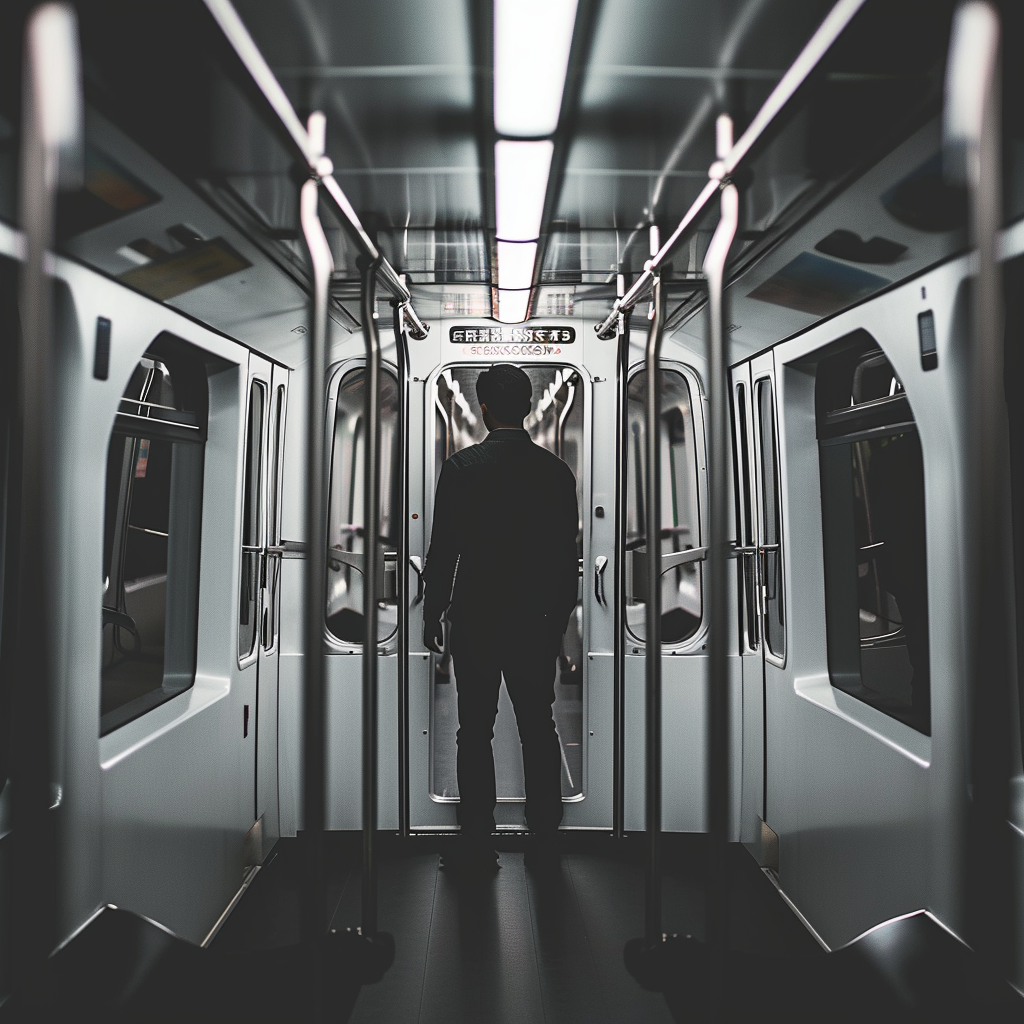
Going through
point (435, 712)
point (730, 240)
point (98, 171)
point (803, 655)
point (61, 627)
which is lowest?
point (435, 712)

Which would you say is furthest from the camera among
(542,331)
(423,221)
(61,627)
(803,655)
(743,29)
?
(542,331)

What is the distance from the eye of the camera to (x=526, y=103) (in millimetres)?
2070

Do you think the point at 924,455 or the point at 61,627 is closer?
the point at 61,627

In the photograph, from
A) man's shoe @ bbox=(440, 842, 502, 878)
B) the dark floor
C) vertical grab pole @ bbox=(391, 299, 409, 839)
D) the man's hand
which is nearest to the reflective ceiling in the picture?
vertical grab pole @ bbox=(391, 299, 409, 839)

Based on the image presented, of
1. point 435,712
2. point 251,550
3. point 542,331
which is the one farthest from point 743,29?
point 435,712

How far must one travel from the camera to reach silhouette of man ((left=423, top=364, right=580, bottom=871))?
3.60 metres

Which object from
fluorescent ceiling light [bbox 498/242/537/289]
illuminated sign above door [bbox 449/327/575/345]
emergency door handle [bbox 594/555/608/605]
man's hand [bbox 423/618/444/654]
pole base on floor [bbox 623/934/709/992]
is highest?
fluorescent ceiling light [bbox 498/242/537/289]

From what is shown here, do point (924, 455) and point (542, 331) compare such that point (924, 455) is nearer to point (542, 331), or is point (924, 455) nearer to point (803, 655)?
point (803, 655)

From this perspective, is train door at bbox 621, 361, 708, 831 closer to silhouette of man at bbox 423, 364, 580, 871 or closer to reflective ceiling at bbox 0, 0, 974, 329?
silhouette of man at bbox 423, 364, 580, 871

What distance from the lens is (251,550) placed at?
389cm

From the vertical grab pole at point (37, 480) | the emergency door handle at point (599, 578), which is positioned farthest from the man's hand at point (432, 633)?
the vertical grab pole at point (37, 480)

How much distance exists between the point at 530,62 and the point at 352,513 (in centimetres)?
300

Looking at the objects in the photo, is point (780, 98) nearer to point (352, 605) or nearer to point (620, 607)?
point (620, 607)

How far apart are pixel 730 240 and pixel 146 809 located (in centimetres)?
245
